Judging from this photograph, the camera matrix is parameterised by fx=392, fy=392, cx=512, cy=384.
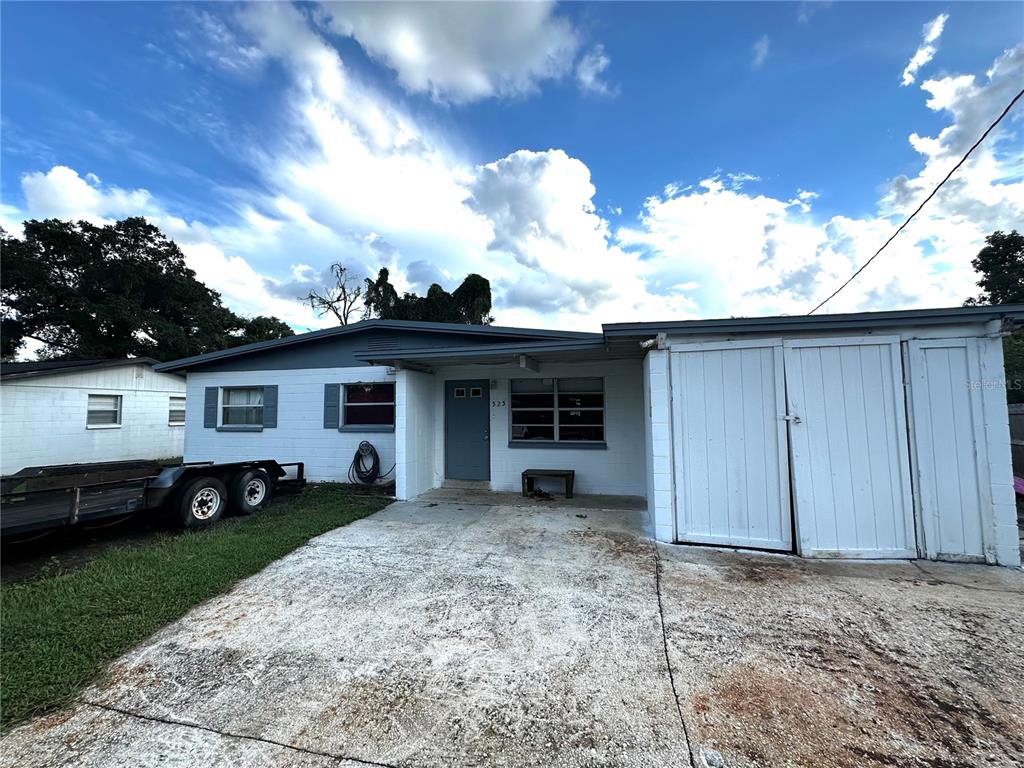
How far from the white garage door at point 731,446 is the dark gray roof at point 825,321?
0.66 ft

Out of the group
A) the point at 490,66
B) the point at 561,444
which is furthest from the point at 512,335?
the point at 490,66

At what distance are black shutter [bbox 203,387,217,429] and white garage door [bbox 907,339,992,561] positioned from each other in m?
12.8

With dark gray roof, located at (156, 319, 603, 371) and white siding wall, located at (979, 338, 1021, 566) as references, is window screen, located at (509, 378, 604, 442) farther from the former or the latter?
white siding wall, located at (979, 338, 1021, 566)

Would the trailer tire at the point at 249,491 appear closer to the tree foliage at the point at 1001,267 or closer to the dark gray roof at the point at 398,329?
the dark gray roof at the point at 398,329

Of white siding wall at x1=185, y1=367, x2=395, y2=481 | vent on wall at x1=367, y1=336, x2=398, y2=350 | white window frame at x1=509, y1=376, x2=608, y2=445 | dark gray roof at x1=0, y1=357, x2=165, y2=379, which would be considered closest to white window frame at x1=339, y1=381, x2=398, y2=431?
white siding wall at x1=185, y1=367, x2=395, y2=481

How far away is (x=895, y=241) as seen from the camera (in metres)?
7.29

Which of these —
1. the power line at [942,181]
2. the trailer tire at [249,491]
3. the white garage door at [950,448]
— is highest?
the power line at [942,181]

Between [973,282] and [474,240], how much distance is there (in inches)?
888

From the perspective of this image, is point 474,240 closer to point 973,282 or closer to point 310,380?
point 310,380

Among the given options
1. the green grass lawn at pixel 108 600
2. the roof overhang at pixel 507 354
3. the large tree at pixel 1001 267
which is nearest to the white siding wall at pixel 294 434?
the roof overhang at pixel 507 354

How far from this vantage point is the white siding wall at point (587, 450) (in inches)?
280

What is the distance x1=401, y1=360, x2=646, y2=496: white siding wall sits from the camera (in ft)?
23.3

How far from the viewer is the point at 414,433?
23.6 ft

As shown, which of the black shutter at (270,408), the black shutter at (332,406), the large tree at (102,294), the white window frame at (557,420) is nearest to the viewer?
the white window frame at (557,420)
